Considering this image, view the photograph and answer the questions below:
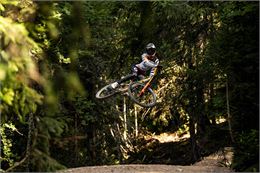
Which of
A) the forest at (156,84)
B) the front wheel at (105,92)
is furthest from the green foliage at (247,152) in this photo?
the front wheel at (105,92)

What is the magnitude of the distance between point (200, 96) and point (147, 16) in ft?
43.1

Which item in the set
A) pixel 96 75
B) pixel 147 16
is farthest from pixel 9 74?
pixel 96 75

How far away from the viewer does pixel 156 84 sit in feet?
62.6

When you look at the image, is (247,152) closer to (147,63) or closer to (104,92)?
(147,63)

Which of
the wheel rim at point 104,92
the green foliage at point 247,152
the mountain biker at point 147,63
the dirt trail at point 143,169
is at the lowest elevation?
the dirt trail at point 143,169

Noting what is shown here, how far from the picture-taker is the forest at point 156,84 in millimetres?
8820

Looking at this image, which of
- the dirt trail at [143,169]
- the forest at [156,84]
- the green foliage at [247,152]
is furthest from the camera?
the dirt trail at [143,169]

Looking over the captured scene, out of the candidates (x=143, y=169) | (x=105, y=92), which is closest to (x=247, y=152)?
(x=143, y=169)

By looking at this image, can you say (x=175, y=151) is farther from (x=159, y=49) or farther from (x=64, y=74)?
(x=64, y=74)

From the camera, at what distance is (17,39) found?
11.5 ft

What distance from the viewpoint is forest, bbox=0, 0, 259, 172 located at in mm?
8820

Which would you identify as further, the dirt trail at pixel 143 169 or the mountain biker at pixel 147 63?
the dirt trail at pixel 143 169

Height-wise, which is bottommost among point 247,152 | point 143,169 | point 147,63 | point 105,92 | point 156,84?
point 143,169

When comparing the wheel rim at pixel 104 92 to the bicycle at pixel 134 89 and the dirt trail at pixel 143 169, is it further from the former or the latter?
the dirt trail at pixel 143 169
